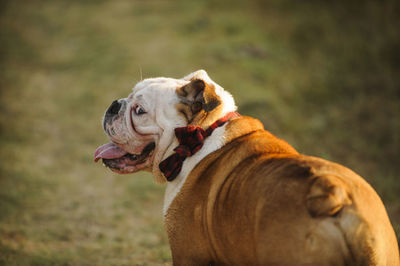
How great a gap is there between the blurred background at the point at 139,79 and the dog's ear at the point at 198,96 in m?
1.91

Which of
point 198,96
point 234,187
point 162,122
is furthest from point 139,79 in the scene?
point 234,187

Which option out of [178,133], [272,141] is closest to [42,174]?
[178,133]

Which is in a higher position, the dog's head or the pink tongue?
the dog's head

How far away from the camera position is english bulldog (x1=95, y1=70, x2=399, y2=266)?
235cm

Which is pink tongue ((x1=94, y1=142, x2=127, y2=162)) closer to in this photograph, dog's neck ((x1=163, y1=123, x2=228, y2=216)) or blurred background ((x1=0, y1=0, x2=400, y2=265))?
dog's neck ((x1=163, y1=123, x2=228, y2=216))

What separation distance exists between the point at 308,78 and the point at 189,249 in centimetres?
722

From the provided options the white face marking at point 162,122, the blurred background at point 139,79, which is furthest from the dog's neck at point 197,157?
the blurred background at point 139,79

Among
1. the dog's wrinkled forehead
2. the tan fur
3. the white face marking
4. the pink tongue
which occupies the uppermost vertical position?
the dog's wrinkled forehead

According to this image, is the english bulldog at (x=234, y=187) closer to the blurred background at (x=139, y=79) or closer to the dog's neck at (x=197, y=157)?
the dog's neck at (x=197, y=157)

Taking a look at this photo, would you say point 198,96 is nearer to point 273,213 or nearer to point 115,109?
point 115,109

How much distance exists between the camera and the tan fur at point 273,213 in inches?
91.8

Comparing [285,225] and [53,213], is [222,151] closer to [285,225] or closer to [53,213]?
[285,225]

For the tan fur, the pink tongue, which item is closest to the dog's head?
the pink tongue

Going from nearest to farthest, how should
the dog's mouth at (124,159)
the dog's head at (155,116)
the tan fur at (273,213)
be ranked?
the tan fur at (273,213), the dog's head at (155,116), the dog's mouth at (124,159)
